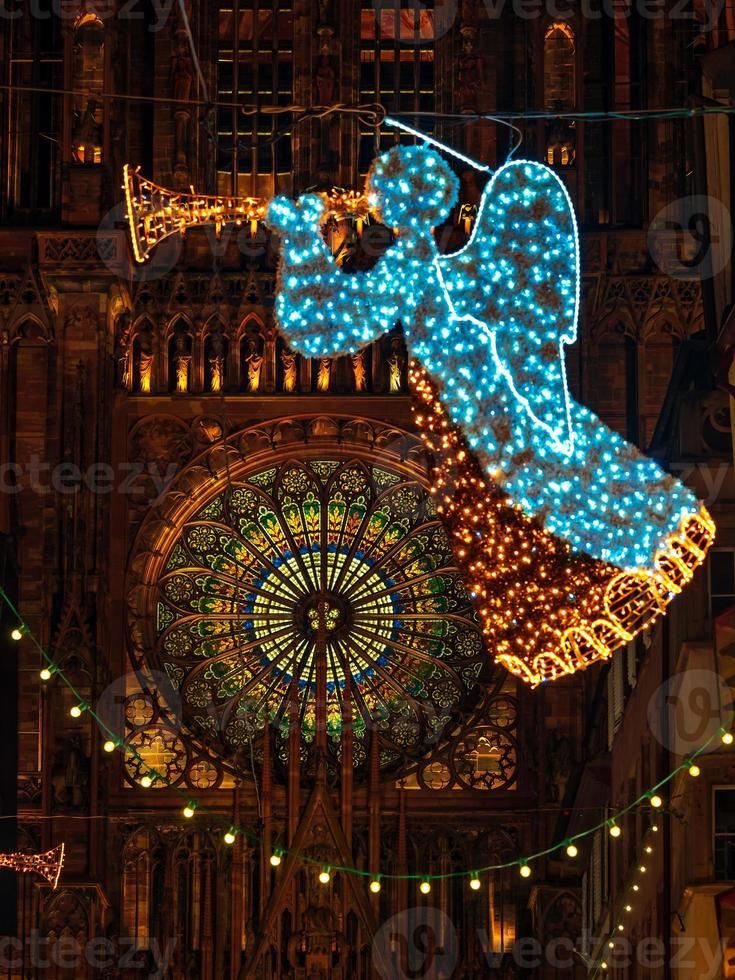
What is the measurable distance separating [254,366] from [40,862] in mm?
10142

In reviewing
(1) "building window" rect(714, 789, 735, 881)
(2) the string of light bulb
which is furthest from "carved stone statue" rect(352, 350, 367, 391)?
(1) "building window" rect(714, 789, 735, 881)

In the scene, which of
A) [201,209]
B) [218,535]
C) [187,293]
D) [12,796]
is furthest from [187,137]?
Answer: [201,209]

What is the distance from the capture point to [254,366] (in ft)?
119

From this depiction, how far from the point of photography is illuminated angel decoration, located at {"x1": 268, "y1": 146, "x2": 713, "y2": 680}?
14367 millimetres

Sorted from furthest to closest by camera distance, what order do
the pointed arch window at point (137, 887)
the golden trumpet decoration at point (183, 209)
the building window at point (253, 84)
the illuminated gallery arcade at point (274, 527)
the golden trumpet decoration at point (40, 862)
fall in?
the building window at point (253, 84) → the pointed arch window at point (137, 887) → the illuminated gallery arcade at point (274, 527) → the golden trumpet decoration at point (40, 862) → the golden trumpet decoration at point (183, 209)

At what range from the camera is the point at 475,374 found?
48.3 ft

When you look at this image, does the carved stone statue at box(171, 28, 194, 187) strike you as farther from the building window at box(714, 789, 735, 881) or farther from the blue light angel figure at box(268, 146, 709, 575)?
the blue light angel figure at box(268, 146, 709, 575)

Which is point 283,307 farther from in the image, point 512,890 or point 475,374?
point 512,890

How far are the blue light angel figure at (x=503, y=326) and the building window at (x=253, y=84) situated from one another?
22306 mm

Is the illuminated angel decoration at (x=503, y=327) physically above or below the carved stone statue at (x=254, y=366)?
below

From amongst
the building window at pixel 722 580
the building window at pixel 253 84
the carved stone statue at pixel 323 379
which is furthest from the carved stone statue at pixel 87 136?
the building window at pixel 722 580

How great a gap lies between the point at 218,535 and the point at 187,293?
10.0ft

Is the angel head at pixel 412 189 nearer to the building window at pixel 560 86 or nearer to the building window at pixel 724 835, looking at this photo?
the building window at pixel 724 835

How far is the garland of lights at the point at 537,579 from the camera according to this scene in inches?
573
